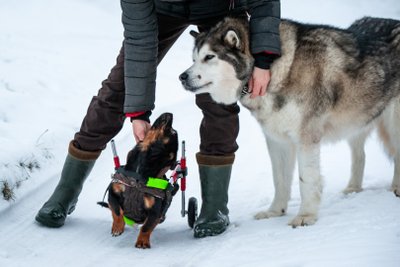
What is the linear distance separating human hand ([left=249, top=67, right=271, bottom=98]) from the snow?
2.78ft

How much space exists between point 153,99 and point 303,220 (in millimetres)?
1194

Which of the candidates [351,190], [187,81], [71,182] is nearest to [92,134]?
[71,182]

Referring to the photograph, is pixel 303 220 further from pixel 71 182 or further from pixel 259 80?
pixel 71 182

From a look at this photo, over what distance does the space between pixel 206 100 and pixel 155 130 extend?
417mm

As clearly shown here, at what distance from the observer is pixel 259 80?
10.5ft

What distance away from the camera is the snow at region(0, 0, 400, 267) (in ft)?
9.17

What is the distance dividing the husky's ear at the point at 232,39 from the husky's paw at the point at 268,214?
1.20m

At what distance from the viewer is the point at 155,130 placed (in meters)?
3.29

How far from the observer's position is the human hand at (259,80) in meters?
3.19

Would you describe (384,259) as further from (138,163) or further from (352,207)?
(138,163)

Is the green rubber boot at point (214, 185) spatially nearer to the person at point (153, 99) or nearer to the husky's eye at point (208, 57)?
the person at point (153, 99)

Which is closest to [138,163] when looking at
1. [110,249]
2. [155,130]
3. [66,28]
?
[155,130]

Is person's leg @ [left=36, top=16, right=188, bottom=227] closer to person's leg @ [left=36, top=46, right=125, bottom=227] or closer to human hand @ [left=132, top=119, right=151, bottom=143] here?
person's leg @ [left=36, top=46, right=125, bottom=227]

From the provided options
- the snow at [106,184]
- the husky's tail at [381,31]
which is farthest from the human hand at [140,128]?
the husky's tail at [381,31]
